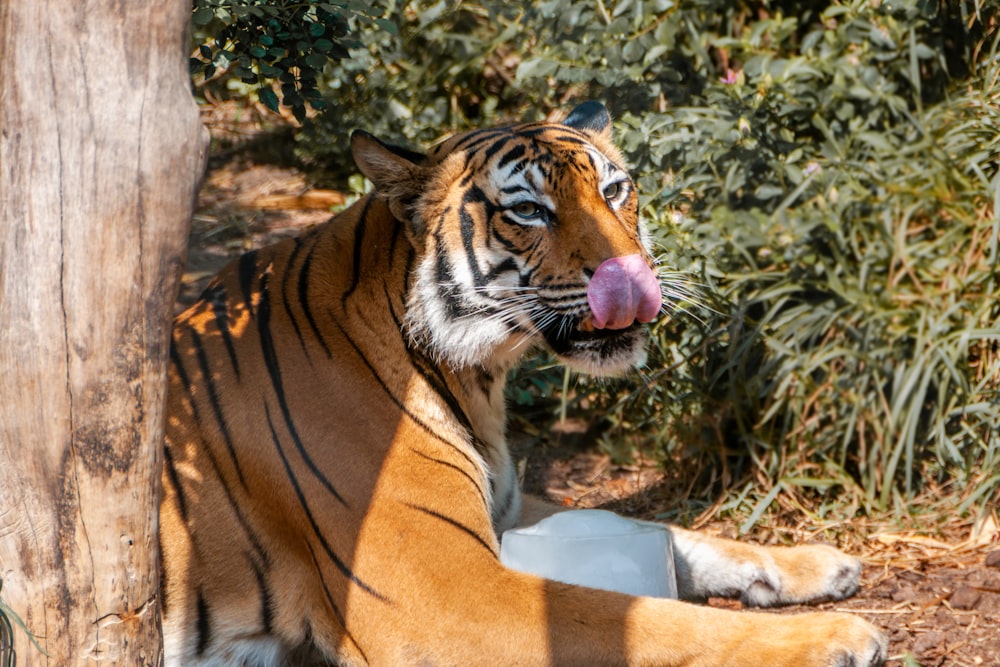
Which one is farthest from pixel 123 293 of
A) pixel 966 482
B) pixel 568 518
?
pixel 966 482

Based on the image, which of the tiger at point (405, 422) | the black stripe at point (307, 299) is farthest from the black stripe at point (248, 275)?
the black stripe at point (307, 299)

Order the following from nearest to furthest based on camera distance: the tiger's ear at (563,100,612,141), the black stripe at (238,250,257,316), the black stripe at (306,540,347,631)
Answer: the black stripe at (306,540,347,631)
the black stripe at (238,250,257,316)
the tiger's ear at (563,100,612,141)

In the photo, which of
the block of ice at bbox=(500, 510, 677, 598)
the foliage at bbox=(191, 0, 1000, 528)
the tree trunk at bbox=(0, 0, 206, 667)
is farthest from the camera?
the foliage at bbox=(191, 0, 1000, 528)

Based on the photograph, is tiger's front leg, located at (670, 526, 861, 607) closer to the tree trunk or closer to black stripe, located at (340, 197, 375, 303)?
black stripe, located at (340, 197, 375, 303)

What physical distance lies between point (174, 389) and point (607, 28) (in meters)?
2.26

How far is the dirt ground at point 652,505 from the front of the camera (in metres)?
3.02

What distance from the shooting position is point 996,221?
3.77 meters

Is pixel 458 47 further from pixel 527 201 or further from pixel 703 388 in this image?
pixel 527 201

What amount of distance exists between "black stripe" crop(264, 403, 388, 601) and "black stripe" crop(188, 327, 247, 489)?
0.11 meters

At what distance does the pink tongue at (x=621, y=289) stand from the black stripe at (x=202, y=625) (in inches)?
46.6

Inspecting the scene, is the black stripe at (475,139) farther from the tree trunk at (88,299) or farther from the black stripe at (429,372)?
the tree trunk at (88,299)

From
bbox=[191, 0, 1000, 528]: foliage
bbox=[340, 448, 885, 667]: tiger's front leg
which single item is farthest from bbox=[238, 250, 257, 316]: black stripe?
bbox=[191, 0, 1000, 528]: foliage

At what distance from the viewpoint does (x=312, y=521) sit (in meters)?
2.69

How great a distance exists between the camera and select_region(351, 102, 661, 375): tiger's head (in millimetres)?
2768
